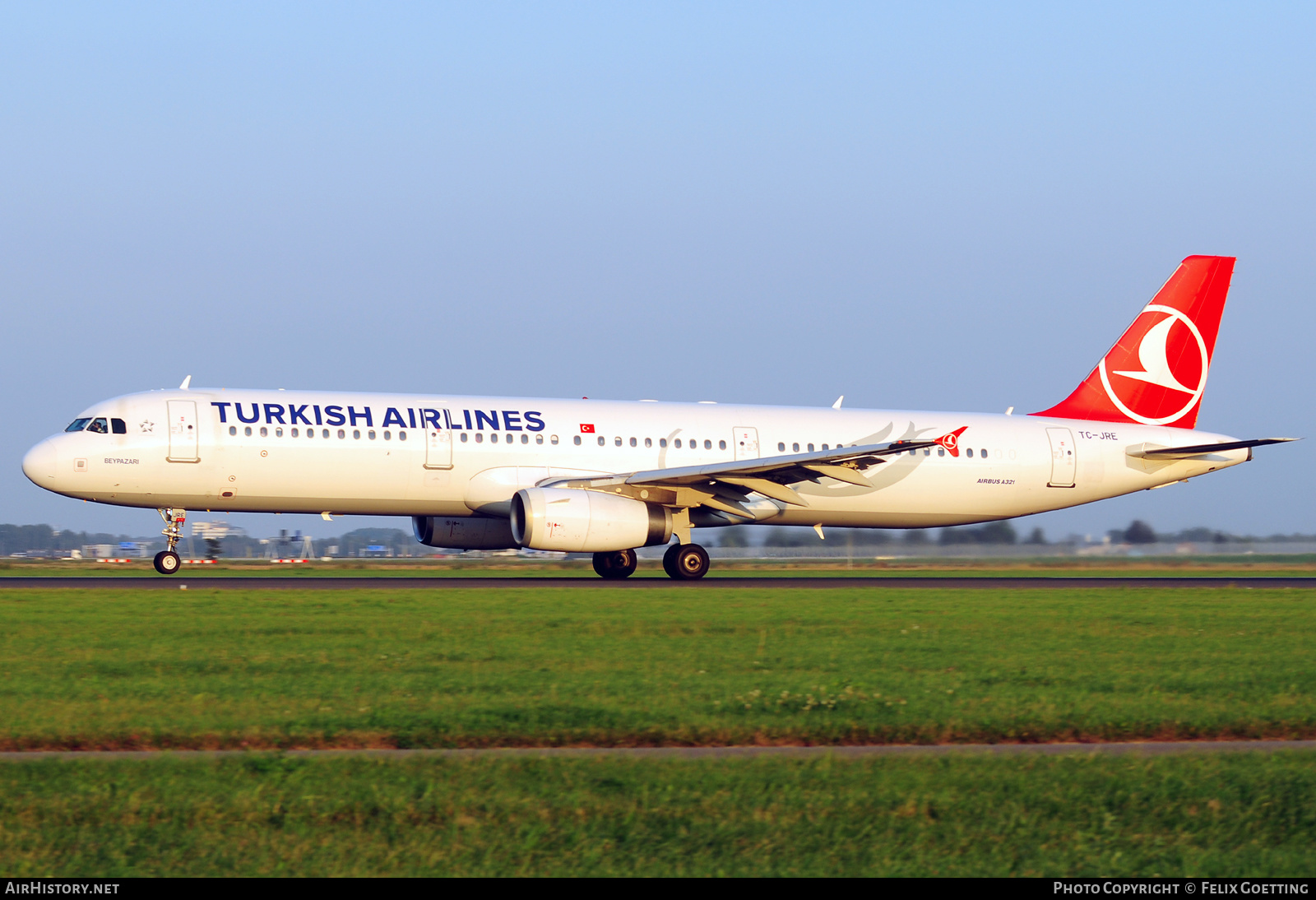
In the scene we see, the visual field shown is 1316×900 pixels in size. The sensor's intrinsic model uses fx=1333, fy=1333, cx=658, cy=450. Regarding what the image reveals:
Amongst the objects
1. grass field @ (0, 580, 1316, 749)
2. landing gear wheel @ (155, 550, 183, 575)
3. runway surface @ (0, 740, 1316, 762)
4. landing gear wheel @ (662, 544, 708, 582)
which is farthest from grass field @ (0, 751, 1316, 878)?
landing gear wheel @ (662, 544, 708, 582)

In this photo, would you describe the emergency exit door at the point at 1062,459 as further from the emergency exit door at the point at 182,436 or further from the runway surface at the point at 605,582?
the emergency exit door at the point at 182,436

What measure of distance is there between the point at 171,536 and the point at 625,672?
18.7m

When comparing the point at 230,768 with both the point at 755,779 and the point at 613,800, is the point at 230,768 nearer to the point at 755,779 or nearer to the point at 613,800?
the point at 613,800

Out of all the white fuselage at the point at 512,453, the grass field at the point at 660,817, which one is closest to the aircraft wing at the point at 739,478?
the white fuselage at the point at 512,453

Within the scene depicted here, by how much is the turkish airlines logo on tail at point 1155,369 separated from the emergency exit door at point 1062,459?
2.30 meters

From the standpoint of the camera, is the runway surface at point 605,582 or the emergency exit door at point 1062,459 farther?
the emergency exit door at point 1062,459

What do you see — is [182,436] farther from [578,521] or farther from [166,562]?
[578,521]

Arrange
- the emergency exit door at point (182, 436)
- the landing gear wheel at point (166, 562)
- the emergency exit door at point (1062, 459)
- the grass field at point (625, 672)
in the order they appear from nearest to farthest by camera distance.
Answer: the grass field at point (625, 672), the emergency exit door at point (182, 436), the landing gear wheel at point (166, 562), the emergency exit door at point (1062, 459)

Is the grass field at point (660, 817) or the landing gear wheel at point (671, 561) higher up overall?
the landing gear wheel at point (671, 561)

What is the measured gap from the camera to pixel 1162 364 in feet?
112

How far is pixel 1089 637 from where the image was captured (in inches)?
618

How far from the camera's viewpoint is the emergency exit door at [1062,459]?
32.7m

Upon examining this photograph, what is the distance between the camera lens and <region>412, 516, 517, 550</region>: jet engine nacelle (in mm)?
29703
